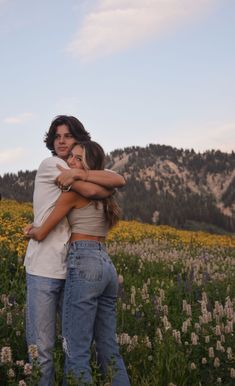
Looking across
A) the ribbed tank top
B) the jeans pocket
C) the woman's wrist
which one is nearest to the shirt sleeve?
the woman's wrist

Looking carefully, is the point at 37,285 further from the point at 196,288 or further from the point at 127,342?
the point at 196,288

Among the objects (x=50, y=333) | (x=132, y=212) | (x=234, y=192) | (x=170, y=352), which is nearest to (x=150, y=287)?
(x=170, y=352)

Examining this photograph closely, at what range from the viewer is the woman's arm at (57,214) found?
3.49m

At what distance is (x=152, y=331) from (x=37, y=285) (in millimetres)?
2673

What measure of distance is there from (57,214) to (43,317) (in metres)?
0.71

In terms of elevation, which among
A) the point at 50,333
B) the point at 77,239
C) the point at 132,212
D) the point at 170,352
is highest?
the point at 132,212

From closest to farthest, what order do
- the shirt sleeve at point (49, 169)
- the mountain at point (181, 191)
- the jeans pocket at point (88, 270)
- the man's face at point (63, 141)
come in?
the jeans pocket at point (88, 270) < the shirt sleeve at point (49, 169) < the man's face at point (63, 141) < the mountain at point (181, 191)

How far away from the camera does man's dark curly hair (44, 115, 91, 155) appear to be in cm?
400

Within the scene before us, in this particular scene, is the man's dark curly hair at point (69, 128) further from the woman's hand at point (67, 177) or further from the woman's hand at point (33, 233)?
the woman's hand at point (33, 233)

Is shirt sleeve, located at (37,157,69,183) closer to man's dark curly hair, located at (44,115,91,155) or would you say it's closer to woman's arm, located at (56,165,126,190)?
woman's arm, located at (56,165,126,190)

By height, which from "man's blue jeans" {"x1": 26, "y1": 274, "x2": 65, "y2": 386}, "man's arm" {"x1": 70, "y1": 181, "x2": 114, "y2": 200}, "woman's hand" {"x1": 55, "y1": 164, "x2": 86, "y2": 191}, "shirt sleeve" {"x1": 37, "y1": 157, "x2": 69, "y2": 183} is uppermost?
"shirt sleeve" {"x1": 37, "y1": 157, "x2": 69, "y2": 183}

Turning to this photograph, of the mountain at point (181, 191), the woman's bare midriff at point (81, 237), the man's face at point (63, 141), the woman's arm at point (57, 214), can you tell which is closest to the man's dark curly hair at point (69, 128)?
the man's face at point (63, 141)

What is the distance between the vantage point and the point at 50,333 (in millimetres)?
3551

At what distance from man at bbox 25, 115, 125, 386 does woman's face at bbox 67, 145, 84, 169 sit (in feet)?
0.27
